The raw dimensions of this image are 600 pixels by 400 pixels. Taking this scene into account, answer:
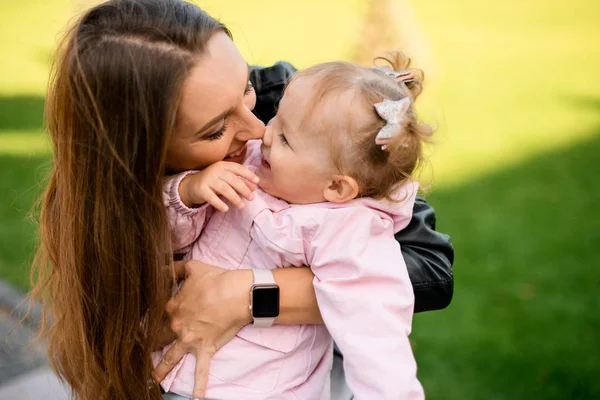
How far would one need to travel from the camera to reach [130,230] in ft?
6.14

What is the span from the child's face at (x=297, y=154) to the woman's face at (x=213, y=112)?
7 cm

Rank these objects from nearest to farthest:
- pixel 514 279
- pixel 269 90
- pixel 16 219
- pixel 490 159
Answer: pixel 269 90, pixel 514 279, pixel 16 219, pixel 490 159

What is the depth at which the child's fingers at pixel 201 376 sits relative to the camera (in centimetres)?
187

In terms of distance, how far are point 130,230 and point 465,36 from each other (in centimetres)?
925

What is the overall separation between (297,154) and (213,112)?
10.7 inches

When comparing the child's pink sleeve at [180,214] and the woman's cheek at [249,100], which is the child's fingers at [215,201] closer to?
the child's pink sleeve at [180,214]

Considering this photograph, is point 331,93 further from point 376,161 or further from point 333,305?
point 333,305

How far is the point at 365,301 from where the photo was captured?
5.66 ft

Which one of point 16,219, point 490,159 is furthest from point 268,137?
point 490,159

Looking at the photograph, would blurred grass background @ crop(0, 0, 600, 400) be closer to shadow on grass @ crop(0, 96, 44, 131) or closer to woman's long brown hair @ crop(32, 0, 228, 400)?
shadow on grass @ crop(0, 96, 44, 131)

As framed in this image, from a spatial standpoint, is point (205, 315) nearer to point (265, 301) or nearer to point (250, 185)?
point (265, 301)

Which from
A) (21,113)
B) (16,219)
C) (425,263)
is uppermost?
(425,263)

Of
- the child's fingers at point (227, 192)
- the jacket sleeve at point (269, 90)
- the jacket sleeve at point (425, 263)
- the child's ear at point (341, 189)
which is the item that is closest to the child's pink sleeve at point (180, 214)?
the child's fingers at point (227, 192)

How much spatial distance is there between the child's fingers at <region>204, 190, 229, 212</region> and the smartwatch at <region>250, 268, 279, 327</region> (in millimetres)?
244
